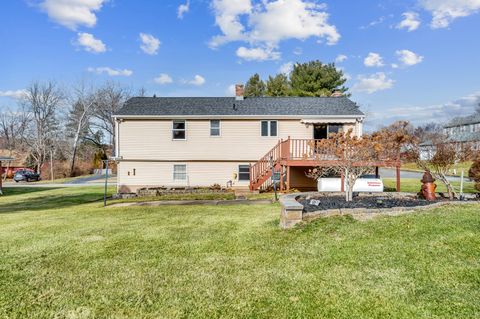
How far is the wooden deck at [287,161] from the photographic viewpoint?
14133 mm

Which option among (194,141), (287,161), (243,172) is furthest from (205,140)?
(287,161)

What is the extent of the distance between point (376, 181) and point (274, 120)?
6868mm

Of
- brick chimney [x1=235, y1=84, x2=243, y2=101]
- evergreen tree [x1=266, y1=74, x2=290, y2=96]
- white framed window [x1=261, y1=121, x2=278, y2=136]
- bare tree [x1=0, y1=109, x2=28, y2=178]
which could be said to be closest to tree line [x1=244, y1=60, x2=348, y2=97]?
evergreen tree [x1=266, y1=74, x2=290, y2=96]

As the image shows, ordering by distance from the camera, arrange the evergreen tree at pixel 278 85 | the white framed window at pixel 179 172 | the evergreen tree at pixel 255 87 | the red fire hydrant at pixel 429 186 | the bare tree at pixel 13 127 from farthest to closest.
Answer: the bare tree at pixel 13 127 → the evergreen tree at pixel 255 87 → the evergreen tree at pixel 278 85 → the white framed window at pixel 179 172 → the red fire hydrant at pixel 429 186

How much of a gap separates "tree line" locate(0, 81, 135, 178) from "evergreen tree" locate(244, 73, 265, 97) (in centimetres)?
1759

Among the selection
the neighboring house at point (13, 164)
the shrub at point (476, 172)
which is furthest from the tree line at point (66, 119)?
the shrub at point (476, 172)

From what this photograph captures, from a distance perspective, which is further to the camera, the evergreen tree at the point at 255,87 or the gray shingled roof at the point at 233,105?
the evergreen tree at the point at 255,87

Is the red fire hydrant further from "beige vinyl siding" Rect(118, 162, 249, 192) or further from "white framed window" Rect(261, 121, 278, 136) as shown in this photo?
"beige vinyl siding" Rect(118, 162, 249, 192)

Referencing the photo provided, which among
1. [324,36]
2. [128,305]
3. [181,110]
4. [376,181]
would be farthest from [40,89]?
[128,305]

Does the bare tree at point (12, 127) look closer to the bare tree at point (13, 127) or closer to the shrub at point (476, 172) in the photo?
the bare tree at point (13, 127)

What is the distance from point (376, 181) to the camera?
13.2 m

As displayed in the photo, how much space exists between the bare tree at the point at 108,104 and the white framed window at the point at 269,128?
105 feet

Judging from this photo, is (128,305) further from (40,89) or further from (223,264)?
(40,89)

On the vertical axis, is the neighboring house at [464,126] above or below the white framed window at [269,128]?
above
